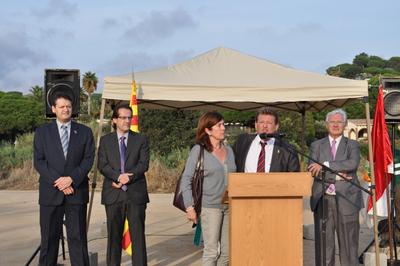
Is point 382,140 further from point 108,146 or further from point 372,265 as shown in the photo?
point 108,146

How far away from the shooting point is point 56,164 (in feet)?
17.2

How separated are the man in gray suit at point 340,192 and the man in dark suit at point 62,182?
231 centimetres

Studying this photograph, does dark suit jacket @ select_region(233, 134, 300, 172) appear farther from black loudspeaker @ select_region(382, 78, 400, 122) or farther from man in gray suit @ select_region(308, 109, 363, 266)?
black loudspeaker @ select_region(382, 78, 400, 122)

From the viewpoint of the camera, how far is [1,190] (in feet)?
56.0

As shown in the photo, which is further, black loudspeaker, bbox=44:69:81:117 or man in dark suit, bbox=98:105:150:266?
black loudspeaker, bbox=44:69:81:117

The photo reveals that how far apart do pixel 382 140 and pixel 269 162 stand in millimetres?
1977

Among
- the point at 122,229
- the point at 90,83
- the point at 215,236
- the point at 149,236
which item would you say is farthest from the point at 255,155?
the point at 90,83

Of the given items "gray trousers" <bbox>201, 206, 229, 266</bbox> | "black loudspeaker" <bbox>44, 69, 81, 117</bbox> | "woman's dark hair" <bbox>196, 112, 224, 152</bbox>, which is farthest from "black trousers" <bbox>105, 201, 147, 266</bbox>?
"black loudspeaker" <bbox>44, 69, 81, 117</bbox>

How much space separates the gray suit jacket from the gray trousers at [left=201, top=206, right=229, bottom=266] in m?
1.30

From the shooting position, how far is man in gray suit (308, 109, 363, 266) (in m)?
5.55

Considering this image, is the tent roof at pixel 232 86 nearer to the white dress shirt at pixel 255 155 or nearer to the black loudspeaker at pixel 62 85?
the black loudspeaker at pixel 62 85

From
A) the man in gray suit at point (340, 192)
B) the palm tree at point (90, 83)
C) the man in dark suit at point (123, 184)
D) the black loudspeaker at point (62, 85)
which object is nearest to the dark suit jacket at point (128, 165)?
the man in dark suit at point (123, 184)

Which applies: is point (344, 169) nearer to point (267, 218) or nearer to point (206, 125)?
point (206, 125)

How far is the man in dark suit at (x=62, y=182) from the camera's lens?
5199 millimetres
